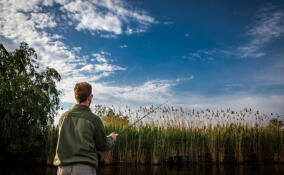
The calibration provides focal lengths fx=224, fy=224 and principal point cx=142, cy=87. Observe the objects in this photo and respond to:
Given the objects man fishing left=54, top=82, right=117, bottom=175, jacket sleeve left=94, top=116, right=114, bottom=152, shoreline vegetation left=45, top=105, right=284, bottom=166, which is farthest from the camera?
shoreline vegetation left=45, top=105, right=284, bottom=166

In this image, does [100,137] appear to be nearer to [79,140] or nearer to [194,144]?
[79,140]

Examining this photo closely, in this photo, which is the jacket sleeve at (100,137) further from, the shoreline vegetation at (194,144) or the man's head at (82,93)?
the shoreline vegetation at (194,144)

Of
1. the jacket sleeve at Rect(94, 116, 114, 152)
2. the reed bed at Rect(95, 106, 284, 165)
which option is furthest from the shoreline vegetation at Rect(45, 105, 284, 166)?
the jacket sleeve at Rect(94, 116, 114, 152)

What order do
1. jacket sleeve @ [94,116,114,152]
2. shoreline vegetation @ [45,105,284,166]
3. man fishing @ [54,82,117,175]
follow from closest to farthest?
man fishing @ [54,82,117,175]
jacket sleeve @ [94,116,114,152]
shoreline vegetation @ [45,105,284,166]

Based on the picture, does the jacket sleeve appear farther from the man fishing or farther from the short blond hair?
the short blond hair

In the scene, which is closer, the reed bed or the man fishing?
the man fishing

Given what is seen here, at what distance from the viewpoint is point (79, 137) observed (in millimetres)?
2973

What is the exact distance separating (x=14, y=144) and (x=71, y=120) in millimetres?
11729

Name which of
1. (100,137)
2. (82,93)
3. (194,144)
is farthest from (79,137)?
(194,144)

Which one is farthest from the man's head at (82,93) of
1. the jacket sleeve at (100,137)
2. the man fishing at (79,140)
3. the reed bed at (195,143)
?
the reed bed at (195,143)

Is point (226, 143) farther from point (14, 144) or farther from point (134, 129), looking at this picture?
point (14, 144)

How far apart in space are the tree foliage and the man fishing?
36.3 feet

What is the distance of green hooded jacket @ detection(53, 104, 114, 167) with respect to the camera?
2.95m

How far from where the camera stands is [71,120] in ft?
10.1
